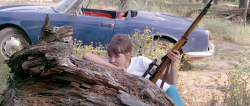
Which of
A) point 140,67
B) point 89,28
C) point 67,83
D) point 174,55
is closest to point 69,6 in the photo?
point 89,28

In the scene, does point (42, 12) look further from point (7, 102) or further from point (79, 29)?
point (7, 102)

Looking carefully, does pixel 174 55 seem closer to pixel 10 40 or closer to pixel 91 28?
pixel 91 28

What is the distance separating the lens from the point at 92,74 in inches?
55.0

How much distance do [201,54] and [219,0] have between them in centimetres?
2240

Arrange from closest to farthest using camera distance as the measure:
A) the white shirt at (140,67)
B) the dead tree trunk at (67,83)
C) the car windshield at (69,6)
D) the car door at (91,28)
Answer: the dead tree trunk at (67,83)
the white shirt at (140,67)
the car door at (91,28)
the car windshield at (69,6)

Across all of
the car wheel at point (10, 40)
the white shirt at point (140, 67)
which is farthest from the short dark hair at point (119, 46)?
the car wheel at point (10, 40)

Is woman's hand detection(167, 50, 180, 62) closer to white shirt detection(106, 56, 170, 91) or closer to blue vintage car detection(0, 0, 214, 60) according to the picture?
white shirt detection(106, 56, 170, 91)

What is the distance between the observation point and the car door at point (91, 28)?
4660mm

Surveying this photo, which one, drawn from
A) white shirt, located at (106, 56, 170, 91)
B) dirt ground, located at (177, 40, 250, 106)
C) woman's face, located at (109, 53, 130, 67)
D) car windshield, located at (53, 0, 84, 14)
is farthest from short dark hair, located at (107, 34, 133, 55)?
car windshield, located at (53, 0, 84, 14)

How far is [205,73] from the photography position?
5.25 m

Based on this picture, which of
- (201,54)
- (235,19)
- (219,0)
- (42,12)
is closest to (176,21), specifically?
(201,54)

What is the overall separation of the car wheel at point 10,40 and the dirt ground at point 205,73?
3242mm

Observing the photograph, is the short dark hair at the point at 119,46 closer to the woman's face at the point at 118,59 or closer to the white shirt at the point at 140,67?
the woman's face at the point at 118,59

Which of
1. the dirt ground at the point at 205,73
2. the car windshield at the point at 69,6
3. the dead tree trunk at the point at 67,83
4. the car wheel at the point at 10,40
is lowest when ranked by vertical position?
the dirt ground at the point at 205,73
